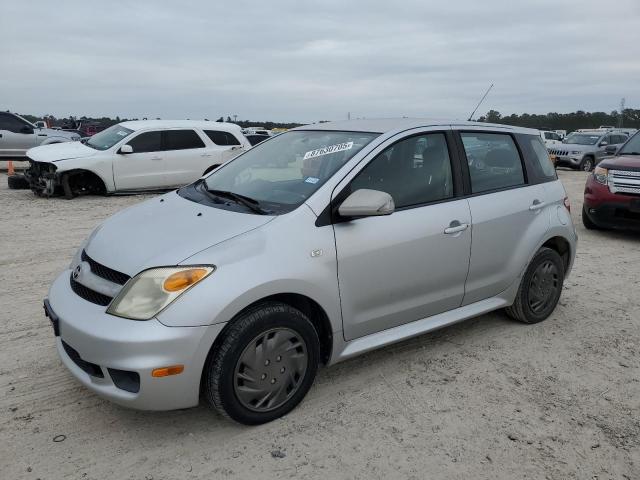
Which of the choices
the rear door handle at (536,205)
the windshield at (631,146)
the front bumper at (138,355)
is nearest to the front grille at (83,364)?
the front bumper at (138,355)

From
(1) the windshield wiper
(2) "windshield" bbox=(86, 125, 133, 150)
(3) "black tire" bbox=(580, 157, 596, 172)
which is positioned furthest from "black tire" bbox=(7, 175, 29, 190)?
(3) "black tire" bbox=(580, 157, 596, 172)

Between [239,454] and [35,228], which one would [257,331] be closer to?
[239,454]

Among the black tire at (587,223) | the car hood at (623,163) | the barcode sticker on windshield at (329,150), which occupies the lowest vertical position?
the black tire at (587,223)

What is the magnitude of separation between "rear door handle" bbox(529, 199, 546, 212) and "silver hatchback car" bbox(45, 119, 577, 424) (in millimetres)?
13

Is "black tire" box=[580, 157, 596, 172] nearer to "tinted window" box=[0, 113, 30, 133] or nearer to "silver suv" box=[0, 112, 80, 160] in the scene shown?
"silver suv" box=[0, 112, 80, 160]

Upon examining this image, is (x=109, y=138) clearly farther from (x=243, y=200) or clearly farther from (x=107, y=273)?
(x=107, y=273)

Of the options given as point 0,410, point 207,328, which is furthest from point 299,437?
point 0,410

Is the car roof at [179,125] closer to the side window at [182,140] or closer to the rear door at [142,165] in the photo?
the side window at [182,140]

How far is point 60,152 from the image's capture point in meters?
11.0

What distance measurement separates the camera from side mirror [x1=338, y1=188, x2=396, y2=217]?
3125 mm

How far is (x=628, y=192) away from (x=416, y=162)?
542cm

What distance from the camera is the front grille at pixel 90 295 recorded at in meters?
2.86

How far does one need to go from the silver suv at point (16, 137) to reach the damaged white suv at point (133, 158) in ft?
16.8

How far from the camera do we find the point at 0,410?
3.13m
